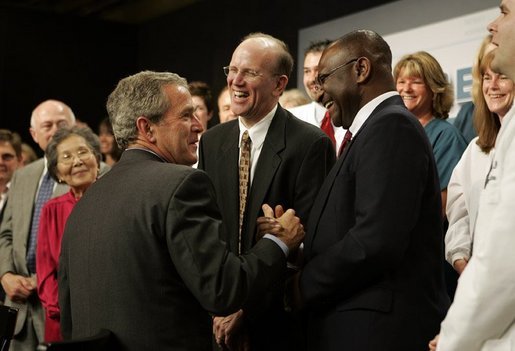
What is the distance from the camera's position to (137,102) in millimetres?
2623

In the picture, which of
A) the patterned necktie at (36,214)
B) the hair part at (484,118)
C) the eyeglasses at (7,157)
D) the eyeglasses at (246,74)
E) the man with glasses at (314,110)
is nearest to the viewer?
the eyeglasses at (246,74)

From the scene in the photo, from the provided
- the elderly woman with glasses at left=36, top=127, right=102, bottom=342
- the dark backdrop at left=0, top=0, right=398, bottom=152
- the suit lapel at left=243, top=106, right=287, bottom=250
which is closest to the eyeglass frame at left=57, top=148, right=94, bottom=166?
the elderly woman with glasses at left=36, top=127, right=102, bottom=342

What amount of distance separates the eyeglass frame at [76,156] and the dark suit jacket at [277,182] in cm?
136

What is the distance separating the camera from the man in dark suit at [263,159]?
9.86 feet

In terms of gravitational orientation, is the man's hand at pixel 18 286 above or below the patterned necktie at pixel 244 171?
below

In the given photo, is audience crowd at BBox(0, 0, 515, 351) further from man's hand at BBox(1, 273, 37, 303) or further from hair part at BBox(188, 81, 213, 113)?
hair part at BBox(188, 81, 213, 113)

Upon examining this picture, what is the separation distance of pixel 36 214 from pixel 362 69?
2822 millimetres

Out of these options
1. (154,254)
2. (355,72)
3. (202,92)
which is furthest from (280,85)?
(202,92)

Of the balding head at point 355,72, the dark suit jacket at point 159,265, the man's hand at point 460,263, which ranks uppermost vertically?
the balding head at point 355,72

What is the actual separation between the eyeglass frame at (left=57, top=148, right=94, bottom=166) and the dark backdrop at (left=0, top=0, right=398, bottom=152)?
3100 millimetres

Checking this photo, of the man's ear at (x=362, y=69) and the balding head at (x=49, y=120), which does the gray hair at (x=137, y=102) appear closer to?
the man's ear at (x=362, y=69)

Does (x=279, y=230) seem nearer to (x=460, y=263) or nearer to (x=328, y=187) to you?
(x=328, y=187)

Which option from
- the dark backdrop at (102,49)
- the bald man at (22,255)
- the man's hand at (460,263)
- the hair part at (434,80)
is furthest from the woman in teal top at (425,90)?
the dark backdrop at (102,49)

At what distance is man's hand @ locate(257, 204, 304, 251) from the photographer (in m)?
2.68
